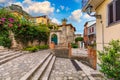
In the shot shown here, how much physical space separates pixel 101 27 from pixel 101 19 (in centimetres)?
43

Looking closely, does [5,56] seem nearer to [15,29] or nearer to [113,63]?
[15,29]

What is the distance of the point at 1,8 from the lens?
55.5ft

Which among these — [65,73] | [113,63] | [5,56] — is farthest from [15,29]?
[113,63]

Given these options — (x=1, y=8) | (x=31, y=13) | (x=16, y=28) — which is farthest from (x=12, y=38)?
(x=31, y=13)

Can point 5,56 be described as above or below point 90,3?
below

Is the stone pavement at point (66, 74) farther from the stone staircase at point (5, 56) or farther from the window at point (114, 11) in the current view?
the stone staircase at point (5, 56)

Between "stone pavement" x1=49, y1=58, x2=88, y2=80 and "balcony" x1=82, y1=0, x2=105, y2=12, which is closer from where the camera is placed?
"stone pavement" x1=49, y1=58, x2=88, y2=80

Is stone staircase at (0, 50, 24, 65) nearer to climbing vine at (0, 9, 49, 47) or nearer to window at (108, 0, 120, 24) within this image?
climbing vine at (0, 9, 49, 47)

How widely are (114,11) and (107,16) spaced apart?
84cm

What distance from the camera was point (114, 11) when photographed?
654cm

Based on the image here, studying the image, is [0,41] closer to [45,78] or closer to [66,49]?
[66,49]

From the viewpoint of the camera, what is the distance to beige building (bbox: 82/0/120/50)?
6.33 metres

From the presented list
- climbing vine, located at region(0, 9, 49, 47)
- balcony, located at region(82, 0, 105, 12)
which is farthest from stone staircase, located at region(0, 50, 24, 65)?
balcony, located at region(82, 0, 105, 12)

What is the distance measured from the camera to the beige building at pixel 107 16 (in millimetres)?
6334
